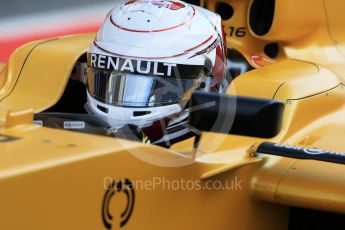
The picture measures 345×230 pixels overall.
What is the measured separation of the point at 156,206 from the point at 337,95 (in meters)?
0.98

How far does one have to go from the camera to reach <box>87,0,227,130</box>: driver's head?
1.78m

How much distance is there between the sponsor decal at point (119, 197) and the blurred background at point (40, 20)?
3448mm

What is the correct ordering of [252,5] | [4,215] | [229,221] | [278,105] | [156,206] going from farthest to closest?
[252,5]
[229,221]
[156,206]
[278,105]
[4,215]

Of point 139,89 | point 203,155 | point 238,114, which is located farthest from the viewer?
point 139,89

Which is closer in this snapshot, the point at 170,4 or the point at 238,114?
the point at 238,114

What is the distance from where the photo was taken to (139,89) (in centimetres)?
178

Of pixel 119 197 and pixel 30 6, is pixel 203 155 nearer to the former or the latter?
pixel 119 197

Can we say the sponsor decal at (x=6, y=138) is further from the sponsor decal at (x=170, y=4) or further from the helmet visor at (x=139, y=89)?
the sponsor decal at (x=170, y=4)

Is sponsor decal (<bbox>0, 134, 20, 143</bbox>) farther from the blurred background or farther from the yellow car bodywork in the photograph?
the blurred background

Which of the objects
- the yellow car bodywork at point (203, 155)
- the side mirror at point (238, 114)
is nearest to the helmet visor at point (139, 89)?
the yellow car bodywork at point (203, 155)

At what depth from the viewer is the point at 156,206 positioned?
55.8 inches

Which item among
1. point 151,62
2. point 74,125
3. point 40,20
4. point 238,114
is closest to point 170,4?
point 151,62

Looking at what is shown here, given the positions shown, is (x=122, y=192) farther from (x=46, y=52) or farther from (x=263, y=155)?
(x=46, y=52)

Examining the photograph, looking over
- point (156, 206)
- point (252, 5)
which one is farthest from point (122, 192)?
point (252, 5)
